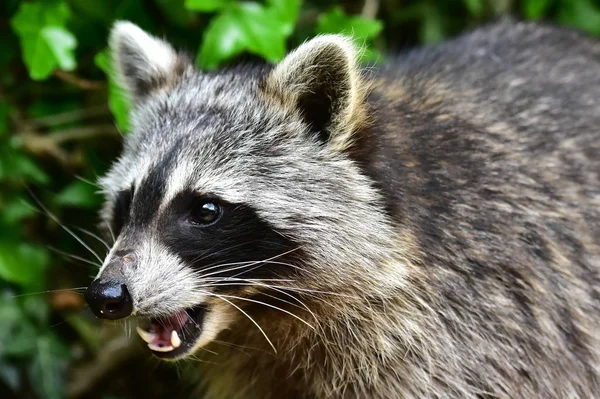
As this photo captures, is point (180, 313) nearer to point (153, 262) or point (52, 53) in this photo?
point (153, 262)

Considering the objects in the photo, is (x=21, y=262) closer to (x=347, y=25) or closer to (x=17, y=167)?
(x=17, y=167)

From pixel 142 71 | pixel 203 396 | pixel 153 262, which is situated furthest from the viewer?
pixel 203 396

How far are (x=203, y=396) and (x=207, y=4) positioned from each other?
1801 millimetres

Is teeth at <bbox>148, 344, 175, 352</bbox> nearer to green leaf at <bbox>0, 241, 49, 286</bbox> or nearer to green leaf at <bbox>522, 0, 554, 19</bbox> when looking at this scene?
green leaf at <bbox>0, 241, 49, 286</bbox>

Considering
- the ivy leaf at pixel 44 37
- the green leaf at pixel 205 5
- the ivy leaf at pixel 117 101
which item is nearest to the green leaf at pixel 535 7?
the green leaf at pixel 205 5

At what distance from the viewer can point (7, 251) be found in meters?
4.25

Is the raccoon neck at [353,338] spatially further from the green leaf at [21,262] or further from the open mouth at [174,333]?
the green leaf at [21,262]

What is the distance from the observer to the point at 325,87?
10.2 ft

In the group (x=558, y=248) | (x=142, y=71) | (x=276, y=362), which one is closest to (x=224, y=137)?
(x=142, y=71)

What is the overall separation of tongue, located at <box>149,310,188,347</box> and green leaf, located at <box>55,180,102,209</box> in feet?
4.75

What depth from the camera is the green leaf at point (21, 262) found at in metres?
4.19

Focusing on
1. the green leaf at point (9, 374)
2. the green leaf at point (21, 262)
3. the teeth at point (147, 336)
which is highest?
the teeth at point (147, 336)

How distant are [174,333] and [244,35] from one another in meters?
1.45

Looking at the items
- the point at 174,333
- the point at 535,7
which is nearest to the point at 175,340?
the point at 174,333
